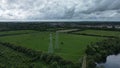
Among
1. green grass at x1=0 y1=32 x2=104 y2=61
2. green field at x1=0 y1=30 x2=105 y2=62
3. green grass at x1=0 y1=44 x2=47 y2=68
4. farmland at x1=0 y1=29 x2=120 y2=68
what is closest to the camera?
A: green grass at x1=0 y1=44 x2=47 y2=68

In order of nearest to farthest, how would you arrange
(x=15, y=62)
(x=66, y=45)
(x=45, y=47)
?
1. (x=15, y=62)
2. (x=45, y=47)
3. (x=66, y=45)

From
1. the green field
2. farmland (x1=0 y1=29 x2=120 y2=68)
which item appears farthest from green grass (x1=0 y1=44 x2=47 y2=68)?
the green field

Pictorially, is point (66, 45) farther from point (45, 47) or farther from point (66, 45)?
point (45, 47)

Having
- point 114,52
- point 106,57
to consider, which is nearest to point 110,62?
point 106,57

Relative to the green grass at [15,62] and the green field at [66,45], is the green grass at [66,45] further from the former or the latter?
the green grass at [15,62]

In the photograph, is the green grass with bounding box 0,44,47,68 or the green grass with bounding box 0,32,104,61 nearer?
the green grass with bounding box 0,44,47,68

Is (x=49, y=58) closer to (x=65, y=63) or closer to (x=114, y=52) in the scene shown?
(x=65, y=63)

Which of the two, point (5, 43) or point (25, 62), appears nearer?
point (25, 62)

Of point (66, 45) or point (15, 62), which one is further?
point (66, 45)

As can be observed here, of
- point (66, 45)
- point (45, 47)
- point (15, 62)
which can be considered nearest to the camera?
point (15, 62)

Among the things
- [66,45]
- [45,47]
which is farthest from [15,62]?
[66,45]

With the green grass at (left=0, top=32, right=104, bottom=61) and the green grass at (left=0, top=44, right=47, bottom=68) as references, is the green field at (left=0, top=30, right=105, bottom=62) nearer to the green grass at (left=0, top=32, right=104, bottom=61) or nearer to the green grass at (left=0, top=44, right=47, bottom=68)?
the green grass at (left=0, top=32, right=104, bottom=61)
